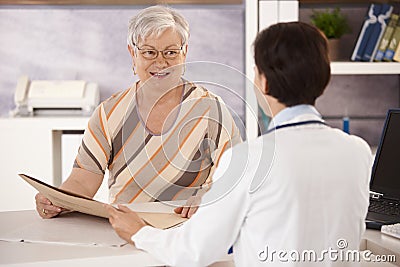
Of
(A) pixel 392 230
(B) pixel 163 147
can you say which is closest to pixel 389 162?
(A) pixel 392 230

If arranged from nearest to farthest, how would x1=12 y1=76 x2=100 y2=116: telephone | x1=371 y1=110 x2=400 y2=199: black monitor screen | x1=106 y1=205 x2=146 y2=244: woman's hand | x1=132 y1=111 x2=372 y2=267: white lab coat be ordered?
x1=132 y1=111 x2=372 y2=267: white lab coat, x1=106 y1=205 x2=146 y2=244: woman's hand, x1=371 y1=110 x2=400 y2=199: black monitor screen, x1=12 y1=76 x2=100 y2=116: telephone

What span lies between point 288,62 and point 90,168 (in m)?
0.87

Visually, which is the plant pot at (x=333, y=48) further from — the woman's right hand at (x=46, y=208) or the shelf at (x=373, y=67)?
the woman's right hand at (x=46, y=208)

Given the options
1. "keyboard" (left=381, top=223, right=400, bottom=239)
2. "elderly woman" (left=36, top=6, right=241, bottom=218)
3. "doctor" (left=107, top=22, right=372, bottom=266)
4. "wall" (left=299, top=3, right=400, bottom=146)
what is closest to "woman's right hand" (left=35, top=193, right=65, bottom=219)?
"elderly woman" (left=36, top=6, right=241, bottom=218)

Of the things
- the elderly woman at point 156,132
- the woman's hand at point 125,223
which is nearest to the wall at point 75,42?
the elderly woman at point 156,132

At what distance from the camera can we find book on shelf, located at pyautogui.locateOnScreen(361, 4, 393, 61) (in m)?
3.22

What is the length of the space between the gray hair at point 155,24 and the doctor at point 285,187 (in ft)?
2.06

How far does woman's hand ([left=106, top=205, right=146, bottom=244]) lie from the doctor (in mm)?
37

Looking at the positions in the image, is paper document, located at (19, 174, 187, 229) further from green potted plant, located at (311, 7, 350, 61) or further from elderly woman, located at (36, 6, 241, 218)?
green potted plant, located at (311, 7, 350, 61)

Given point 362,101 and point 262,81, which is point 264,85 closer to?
point 262,81

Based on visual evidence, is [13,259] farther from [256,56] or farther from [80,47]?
[80,47]

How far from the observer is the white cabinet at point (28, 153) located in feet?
10.5

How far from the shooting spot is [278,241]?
1352 mm

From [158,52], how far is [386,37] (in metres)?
1.59
